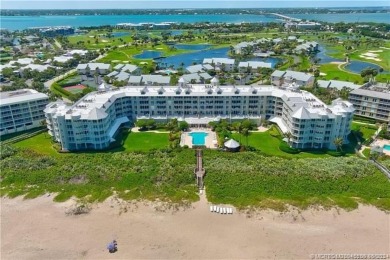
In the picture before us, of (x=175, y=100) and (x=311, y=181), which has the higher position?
(x=175, y=100)

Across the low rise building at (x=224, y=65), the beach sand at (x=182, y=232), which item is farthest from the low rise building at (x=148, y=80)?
the beach sand at (x=182, y=232)

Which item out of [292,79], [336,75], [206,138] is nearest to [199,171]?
[206,138]

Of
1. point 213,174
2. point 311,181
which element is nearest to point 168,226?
point 213,174

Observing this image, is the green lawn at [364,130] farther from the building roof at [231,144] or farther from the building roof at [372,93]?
the building roof at [231,144]

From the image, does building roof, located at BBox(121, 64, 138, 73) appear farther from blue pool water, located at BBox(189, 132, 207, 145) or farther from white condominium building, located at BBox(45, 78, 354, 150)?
blue pool water, located at BBox(189, 132, 207, 145)

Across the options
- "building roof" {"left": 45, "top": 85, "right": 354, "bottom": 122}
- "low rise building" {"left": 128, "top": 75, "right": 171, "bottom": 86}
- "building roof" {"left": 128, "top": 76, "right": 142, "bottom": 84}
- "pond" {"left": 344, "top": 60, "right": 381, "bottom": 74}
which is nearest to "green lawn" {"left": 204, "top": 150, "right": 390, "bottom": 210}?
"building roof" {"left": 45, "top": 85, "right": 354, "bottom": 122}

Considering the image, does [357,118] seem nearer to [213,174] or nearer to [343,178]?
[343,178]

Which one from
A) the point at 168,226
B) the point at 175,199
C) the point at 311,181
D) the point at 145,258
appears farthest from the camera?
the point at 311,181
